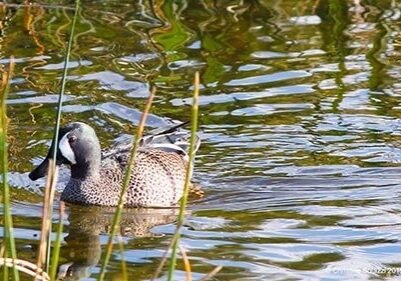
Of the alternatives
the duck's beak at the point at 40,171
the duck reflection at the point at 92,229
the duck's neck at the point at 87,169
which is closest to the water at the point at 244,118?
the duck reflection at the point at 92,229

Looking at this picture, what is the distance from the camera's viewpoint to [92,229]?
23.5 feet

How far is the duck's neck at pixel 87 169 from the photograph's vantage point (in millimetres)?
8055

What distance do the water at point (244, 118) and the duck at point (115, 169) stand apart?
15cm

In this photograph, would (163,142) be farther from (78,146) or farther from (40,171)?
(40,171)

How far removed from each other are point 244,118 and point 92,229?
74.1 inches

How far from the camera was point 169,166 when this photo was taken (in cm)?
823

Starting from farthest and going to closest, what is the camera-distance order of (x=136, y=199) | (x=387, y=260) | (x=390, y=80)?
1. (x=390, y=80)
2. (x=136, y=199)
3. (x=387, y=260)

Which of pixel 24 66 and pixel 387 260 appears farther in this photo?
pixel 24 66

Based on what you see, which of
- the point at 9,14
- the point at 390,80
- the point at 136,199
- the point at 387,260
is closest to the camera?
the point at 387,260

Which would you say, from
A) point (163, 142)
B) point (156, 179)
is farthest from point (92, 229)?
point (163, 142)

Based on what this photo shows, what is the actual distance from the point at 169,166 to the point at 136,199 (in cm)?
49

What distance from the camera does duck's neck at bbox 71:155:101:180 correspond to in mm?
8055

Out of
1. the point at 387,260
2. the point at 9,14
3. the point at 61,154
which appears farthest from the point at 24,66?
the point at 387,260

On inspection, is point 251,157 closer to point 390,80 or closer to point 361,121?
point 361,121
